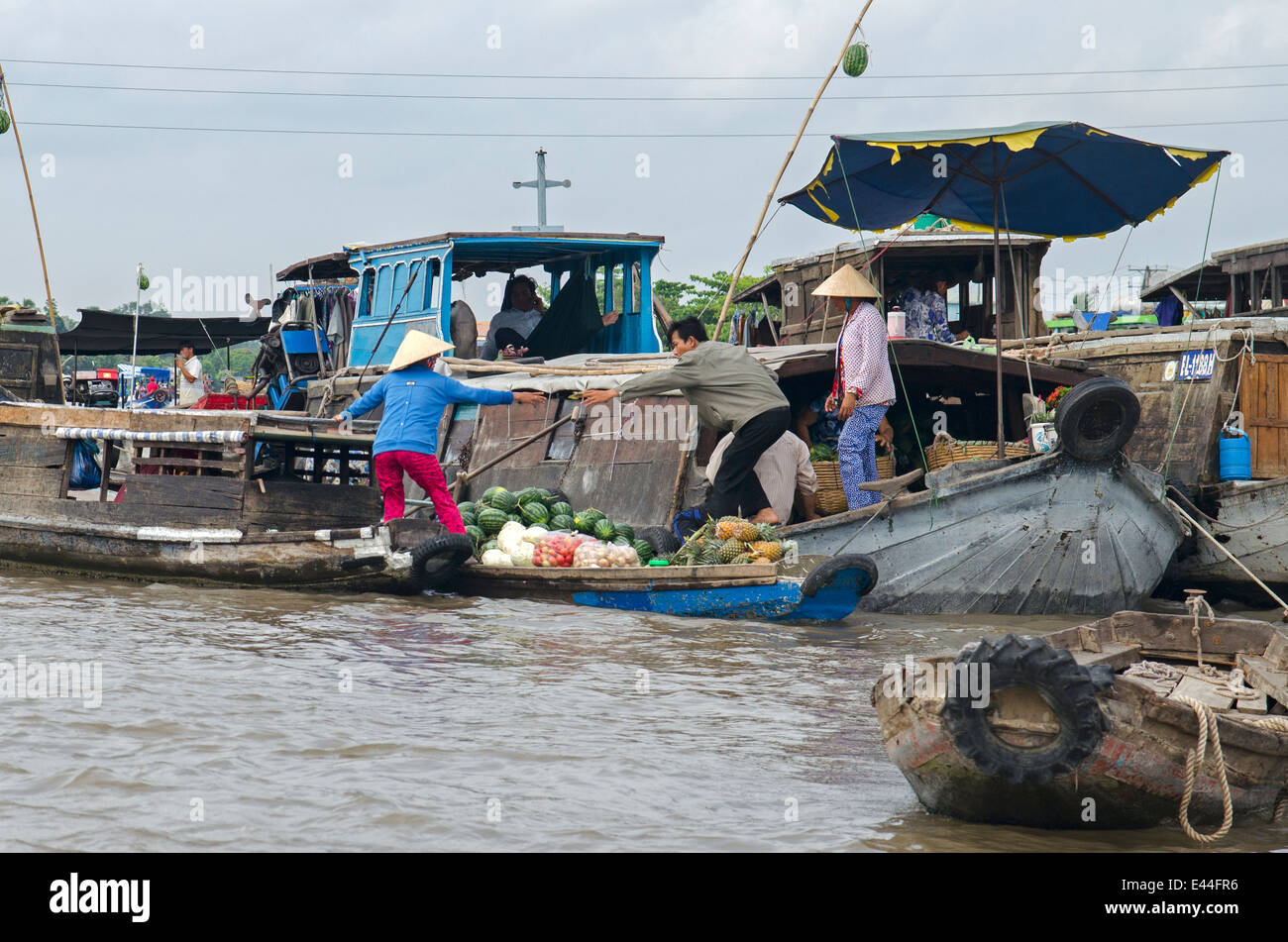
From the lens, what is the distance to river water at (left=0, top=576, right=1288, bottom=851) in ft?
13.5

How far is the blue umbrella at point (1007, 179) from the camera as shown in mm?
8531

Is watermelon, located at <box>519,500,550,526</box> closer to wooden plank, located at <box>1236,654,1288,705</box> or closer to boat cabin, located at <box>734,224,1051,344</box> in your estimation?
boat cabin, located at <box>734,224,1051,344</box>

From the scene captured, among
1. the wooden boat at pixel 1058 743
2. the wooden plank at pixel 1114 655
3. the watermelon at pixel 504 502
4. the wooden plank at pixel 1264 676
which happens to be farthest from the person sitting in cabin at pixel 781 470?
the wooden boat at pixel 1058 743

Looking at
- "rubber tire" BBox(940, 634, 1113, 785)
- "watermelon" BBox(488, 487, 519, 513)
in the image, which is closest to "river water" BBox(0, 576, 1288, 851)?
"rubber tire" BBox(940, 634, 1113, 785)

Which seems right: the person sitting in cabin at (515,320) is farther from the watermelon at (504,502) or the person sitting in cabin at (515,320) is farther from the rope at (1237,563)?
the rope at (1237,563)

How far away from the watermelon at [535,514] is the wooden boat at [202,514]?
888mm

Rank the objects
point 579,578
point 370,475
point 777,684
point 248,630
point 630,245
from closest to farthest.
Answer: point 777,684 → point 248,630 → point 579,578 → point 370,475 → point 630,245

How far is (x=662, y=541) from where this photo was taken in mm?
9023

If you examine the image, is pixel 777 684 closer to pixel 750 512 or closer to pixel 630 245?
pixel 750 512

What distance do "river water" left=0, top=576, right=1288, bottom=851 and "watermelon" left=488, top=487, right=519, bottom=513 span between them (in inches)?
69.1

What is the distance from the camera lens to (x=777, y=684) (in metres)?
6.38

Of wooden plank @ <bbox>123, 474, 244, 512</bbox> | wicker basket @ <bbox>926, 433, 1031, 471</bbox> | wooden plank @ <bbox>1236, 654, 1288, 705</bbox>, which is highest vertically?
wicker basket @ <bbox>926, 433, 1031, 471</bbox>
